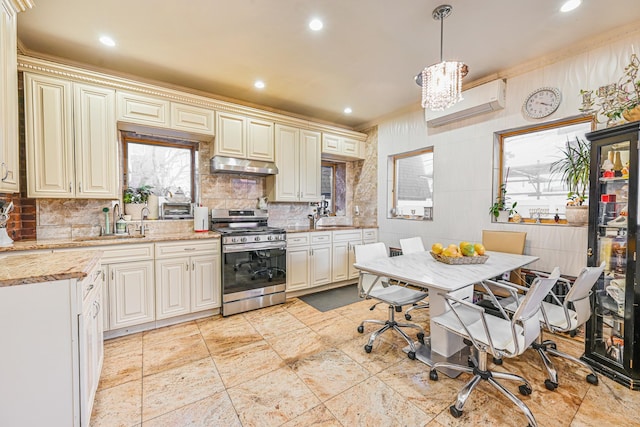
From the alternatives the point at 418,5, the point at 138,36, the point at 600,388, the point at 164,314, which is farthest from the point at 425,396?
the point at 138,36

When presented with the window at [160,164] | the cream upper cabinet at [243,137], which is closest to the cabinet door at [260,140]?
the cream upper cabinet at [243,137]

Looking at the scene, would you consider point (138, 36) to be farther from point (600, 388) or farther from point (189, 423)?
point (600, 388)

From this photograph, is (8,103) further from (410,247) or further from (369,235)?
(369,235)

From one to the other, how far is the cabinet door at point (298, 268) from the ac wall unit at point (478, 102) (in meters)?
2.46

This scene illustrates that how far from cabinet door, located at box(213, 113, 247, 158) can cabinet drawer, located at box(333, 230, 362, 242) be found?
5.57ft

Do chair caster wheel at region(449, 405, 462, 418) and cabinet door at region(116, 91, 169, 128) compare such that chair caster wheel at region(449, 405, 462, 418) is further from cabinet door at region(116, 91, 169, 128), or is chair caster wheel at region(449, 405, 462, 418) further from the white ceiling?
cabinet door at region(116, 91, 169, 128)

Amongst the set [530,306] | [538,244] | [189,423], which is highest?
[538,244]

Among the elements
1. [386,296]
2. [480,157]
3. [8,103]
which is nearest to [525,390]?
[386,296]

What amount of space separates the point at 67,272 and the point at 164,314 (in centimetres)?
168

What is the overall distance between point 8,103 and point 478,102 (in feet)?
13.3

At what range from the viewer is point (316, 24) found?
2232 millimetres

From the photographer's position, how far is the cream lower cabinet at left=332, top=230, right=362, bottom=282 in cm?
408

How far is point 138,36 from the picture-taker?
2369 millimetres

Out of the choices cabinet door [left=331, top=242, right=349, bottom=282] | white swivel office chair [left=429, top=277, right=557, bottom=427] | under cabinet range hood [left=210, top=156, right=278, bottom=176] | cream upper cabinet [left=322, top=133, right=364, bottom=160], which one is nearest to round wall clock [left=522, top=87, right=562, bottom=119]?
white swivel office chair [left=429, top=277, right=557, bottom=427]
